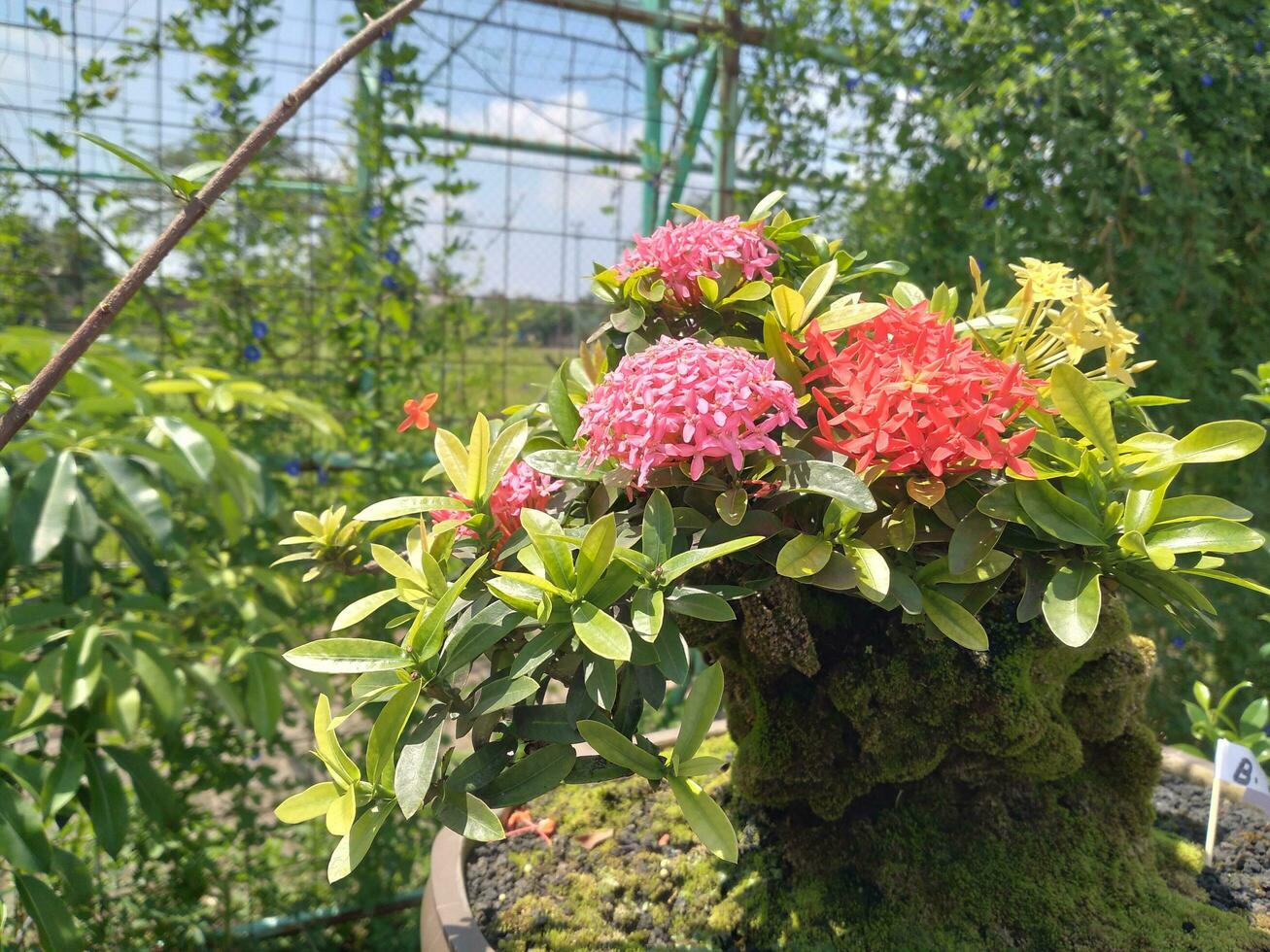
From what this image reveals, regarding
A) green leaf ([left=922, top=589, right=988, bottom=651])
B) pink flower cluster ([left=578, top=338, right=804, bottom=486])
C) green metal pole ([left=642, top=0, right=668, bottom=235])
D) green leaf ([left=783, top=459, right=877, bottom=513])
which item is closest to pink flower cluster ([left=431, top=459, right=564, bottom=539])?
pink flower cluster ([left=578, top=338, right=804, bottom=486])

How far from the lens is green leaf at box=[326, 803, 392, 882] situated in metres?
0.62

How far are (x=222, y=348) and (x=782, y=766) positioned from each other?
5.60 feet

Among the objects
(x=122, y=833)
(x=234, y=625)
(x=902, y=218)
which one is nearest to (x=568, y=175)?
(x=902, y=218)

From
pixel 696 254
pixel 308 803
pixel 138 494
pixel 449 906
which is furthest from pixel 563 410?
pixel 138 494

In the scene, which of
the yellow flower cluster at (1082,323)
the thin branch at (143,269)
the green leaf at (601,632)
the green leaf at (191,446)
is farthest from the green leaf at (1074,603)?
the green leaf at (191,446)

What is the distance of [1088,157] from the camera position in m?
2.04

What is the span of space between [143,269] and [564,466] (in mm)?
346

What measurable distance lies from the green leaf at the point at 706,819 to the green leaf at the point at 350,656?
0.23 metres

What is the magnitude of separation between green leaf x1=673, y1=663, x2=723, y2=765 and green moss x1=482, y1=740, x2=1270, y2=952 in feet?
1.06

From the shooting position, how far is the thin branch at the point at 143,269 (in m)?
0.58

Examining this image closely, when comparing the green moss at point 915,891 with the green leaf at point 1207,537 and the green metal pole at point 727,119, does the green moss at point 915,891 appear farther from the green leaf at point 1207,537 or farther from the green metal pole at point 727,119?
the green metal pole at point 727,119

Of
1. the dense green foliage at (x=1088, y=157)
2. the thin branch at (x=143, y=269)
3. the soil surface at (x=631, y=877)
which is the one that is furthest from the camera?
the dense green foliage at (x=1088, y=157)

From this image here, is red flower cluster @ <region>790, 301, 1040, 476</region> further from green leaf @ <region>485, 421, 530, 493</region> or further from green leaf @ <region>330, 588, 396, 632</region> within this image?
green leaf @ <region>330, 588, 396, 632</region>

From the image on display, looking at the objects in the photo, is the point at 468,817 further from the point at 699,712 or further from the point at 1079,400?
the point at 1079,400
